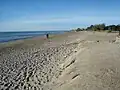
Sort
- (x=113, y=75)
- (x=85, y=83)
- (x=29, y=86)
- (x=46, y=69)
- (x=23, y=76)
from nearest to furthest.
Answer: (x=85, y=83)
(x=113, y=75)
(x=29, y=86)
(x=23, y=76)
(x=46, y=69)

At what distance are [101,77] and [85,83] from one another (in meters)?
0.82

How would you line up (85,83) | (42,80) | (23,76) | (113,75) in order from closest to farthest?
(85,83) → (113,75) → (42,80) → (23,76)

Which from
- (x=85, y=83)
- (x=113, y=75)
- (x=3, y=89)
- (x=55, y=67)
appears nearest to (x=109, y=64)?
(x=113, y=75)

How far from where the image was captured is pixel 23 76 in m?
11.7

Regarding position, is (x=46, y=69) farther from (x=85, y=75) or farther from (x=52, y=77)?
(x=85, y=75)

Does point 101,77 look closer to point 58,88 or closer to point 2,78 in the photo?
point 58,88

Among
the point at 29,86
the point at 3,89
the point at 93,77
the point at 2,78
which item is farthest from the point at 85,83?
the point at 2,78

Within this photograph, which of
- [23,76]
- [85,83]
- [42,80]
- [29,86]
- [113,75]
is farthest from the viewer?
[23,76]

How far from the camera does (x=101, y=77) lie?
909 centimetres

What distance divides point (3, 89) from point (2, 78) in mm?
1931

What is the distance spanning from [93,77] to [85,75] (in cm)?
55

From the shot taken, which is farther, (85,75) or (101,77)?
(85,75)

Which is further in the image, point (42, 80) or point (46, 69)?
point (46, 69)

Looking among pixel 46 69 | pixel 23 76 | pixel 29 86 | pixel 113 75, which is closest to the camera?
pixel 113 75
